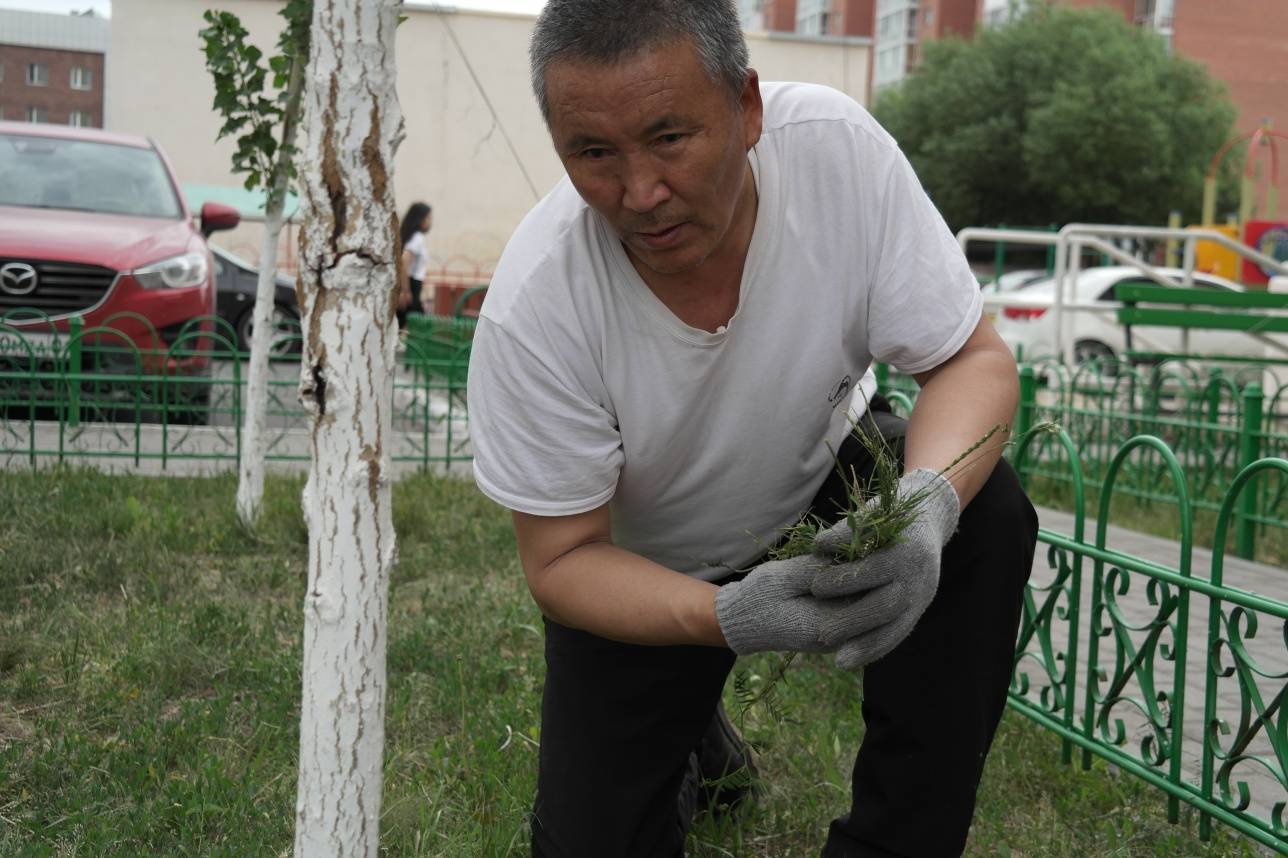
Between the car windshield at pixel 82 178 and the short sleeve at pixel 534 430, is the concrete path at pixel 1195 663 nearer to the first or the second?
the short sleeve at pixel 534 430

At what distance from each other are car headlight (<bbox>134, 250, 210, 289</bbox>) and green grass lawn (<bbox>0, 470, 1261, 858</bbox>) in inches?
98.8

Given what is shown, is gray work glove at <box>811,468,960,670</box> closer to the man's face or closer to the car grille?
the man's face

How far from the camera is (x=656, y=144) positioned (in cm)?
181

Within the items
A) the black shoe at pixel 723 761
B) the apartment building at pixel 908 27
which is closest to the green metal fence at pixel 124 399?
the black shoe at pixel 723 761

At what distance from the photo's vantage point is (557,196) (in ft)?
7.03

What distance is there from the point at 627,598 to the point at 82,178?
21.4 ft

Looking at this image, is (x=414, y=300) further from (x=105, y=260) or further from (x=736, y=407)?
(x=736, y=407)

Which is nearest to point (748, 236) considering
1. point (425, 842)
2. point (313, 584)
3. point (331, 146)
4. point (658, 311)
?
point (658, 311)

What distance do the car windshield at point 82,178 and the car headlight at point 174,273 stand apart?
22.5 inches

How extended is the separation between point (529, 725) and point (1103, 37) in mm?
35175

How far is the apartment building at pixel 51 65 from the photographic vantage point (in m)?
68.8

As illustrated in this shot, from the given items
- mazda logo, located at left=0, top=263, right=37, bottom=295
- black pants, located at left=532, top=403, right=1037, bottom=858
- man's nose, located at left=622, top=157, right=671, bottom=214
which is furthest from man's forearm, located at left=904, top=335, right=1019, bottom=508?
mazda logo, located at left=0, top=263, right=37, bottom=295

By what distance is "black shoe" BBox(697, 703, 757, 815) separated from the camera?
2.73 metres

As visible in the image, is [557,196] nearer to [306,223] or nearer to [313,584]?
[306,223]
